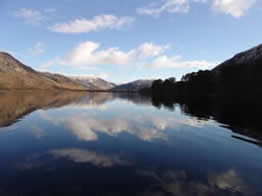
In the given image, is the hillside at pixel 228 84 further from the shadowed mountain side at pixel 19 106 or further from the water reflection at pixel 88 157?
the water reflection at pixel 88 157

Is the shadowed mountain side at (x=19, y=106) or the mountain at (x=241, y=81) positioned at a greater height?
the mountain at (x=241, y=81)

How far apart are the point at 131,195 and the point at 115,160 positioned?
202 inches

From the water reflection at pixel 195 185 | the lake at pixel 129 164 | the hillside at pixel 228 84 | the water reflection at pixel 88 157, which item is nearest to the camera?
the water reflection at pixel 195 185

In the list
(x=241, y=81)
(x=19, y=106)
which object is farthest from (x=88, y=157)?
(x=241, y=81)

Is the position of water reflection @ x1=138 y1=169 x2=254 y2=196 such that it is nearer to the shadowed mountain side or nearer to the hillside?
the shadowed mountain side

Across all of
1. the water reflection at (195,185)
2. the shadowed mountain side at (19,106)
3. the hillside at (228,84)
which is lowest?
the water reflection at (195,185)

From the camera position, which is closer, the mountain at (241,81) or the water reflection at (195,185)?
the water reflection at (195,185)

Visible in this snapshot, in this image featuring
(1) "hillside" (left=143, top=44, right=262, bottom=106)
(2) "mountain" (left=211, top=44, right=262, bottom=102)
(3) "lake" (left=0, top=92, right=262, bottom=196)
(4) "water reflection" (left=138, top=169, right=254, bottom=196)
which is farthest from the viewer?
(2) "mountain" (left=211, top=44, right=262, bottom=102)

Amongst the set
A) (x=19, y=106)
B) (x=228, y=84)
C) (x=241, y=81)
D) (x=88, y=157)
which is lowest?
(x=88, y=157)

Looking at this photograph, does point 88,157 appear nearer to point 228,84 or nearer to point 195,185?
point 195,185

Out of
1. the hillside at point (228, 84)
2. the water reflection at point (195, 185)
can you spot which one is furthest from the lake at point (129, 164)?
the hillside at point (228, 84)

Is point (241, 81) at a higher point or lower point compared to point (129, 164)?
higher

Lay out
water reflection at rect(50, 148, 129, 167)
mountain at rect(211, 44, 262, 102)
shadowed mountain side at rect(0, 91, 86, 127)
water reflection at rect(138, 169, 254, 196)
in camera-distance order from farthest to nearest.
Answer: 1. mountain at rect(211, 44, 262, 102)
2. shadowed mountain side at rect(0, 91, 86, 127)
3. water reflection at rect(50, 148, 129, 167)
4. water reflection at rect(138, 169, 254, 196)

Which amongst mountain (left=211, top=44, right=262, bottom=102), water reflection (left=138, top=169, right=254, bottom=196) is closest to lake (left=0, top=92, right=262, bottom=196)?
water reflection (left=138, top=169, right=254, bottom=196)
